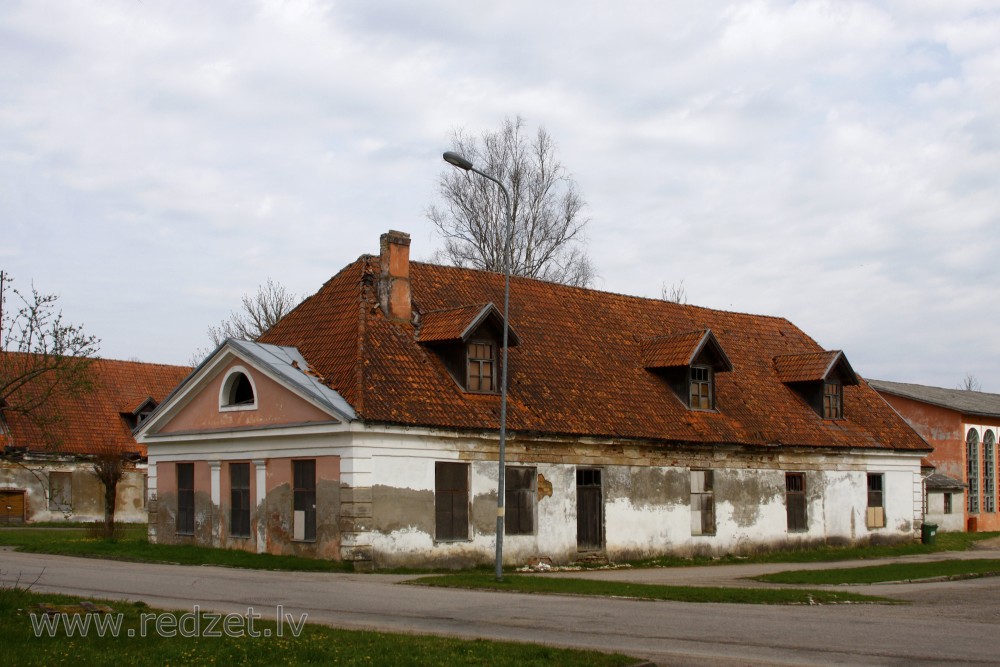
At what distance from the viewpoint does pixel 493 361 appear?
2572cm

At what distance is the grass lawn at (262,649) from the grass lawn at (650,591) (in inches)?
264

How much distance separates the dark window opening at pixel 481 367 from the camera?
2522 centimetres

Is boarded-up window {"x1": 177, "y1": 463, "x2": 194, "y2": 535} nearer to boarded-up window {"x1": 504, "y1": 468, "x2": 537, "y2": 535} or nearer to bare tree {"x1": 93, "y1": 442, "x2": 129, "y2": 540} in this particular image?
bare tree {"x1": 93, "y1": 442, "x2": 129, "y2": 540}

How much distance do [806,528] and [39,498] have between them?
28.7 metres

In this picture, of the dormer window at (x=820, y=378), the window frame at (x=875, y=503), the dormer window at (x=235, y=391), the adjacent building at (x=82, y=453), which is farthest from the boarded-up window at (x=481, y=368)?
the adjacent building at (x=82, y=453)

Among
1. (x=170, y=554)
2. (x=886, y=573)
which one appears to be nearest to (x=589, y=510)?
(x=886, y=573)

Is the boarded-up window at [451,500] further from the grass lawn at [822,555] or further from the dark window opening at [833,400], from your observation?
the dark window opening at [833,400]

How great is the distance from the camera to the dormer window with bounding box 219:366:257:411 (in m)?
25.5

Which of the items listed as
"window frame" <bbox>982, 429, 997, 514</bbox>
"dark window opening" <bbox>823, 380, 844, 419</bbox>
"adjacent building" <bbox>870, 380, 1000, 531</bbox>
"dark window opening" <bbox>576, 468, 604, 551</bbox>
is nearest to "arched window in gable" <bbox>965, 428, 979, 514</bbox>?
"adjacent building" <bbox>870, 380, 1000, 531</bbox>

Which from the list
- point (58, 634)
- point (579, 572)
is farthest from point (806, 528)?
point (58, 634)

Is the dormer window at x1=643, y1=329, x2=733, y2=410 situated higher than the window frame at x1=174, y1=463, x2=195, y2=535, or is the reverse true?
the dormer window at x1=643, y1=329, x2=733, y2=410

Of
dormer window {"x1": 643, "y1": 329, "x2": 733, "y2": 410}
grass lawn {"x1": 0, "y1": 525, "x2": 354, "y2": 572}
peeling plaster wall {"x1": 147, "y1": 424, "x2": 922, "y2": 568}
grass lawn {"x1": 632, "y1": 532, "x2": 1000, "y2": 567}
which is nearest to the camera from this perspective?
grass lawn {"x1": 0, "y1": 525, "x2": 354, "y2": 572}

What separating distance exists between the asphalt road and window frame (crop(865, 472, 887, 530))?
1304cm

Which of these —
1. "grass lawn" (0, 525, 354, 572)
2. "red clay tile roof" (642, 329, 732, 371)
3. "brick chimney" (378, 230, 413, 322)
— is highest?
"brick chimney" (378, 230, 413, 322)
